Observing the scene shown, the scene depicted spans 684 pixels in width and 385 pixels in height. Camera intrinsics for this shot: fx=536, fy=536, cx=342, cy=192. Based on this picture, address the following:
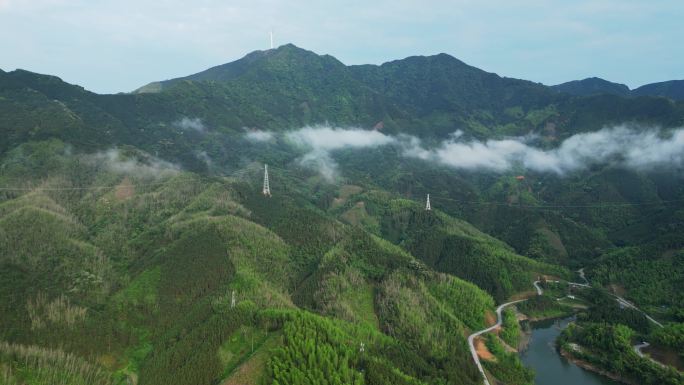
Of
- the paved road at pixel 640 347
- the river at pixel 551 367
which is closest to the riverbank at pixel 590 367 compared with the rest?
the river at pixel 551 367

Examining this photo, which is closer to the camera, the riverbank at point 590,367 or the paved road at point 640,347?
the riverbank at point 590,367

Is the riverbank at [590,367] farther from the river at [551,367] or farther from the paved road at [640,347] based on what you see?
the paved road at [640,347]

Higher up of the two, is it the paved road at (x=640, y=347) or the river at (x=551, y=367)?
the paved road at (x=640, y=347)

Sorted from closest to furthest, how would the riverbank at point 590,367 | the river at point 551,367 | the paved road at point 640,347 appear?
the riverbank at point 590,367 < the river at point 551,367 < the paved road at point 640,347

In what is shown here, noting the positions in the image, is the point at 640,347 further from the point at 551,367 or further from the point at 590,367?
the point at 551,367

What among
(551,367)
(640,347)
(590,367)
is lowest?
(551,367)

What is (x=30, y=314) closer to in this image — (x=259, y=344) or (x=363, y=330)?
(x=259, y=344)

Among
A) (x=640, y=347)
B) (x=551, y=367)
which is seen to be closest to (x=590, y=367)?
(x=551, y=367)

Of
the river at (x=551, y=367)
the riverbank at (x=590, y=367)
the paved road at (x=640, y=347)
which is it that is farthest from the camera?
the paved road at (x=640, y=347)

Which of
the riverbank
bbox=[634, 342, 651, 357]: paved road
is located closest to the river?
the riverbank

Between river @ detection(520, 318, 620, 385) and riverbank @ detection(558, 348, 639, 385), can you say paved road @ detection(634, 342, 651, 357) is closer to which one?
riverbank @ detection(558, 348, 639, 385)
